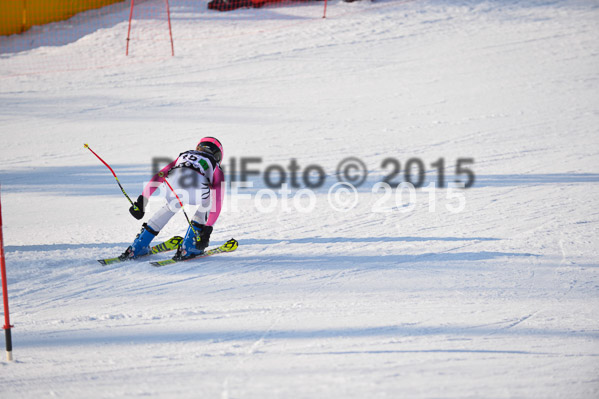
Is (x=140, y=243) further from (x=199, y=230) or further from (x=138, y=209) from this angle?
(x=199, y=230)

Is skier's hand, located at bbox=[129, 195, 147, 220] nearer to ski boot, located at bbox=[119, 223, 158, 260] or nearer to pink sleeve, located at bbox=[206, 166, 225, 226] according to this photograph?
ski boot, located at bbox=[119, 223, 158, 260]

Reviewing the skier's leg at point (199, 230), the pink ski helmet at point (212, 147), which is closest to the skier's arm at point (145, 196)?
the skier's leg at point (199, 230)

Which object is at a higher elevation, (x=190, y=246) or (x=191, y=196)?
(x=191, y=196)

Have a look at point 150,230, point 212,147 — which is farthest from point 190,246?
point 212,147

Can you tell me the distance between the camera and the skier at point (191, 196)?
494 cm

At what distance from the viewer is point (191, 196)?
501 centimetres

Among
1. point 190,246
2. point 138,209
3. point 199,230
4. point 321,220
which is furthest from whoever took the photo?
point 321,220

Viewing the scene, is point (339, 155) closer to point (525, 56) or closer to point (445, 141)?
point (445, 141)

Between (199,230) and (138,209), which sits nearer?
(138,209)

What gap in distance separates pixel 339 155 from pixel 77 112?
16.1 feet

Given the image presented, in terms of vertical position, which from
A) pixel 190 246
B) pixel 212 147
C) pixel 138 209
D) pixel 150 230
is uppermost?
pixel 212 147

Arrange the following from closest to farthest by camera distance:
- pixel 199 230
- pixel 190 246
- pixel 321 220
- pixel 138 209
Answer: pixel 138 209 < pixel 199 230 < pixel 190 246 < pixel 321 220

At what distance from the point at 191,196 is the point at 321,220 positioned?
1.84 m

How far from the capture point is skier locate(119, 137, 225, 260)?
494 centimetres
